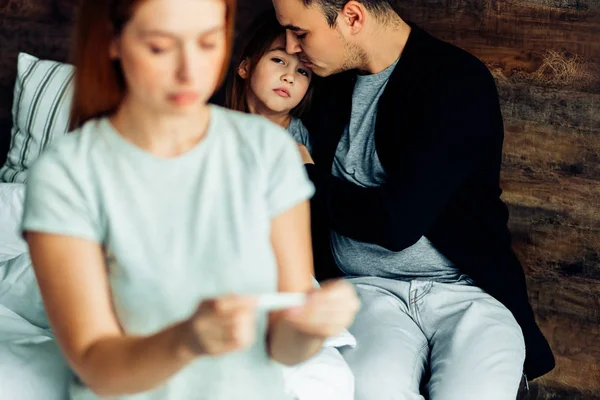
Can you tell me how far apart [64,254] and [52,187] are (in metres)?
0.08

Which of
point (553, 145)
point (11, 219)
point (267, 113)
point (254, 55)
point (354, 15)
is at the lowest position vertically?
point (11, 219)

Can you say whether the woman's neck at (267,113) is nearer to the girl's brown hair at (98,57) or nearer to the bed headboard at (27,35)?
the bed headboard at (27,35)

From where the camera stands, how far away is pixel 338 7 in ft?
5.72

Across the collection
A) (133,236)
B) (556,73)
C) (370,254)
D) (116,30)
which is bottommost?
(370,254)

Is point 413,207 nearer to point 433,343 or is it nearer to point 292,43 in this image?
point 433,343

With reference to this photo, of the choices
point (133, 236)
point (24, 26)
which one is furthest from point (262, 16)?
point (133, 236)

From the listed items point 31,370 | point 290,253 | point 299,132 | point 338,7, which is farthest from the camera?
point 299,132

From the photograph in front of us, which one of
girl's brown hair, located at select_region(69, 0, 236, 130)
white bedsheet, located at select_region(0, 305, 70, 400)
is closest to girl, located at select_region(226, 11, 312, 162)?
white bedsheet, located at select_region(0, 305, 70, 400)

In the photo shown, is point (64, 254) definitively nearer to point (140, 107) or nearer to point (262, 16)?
point (140, 107)

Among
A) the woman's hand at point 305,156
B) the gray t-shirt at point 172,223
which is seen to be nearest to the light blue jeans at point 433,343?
the woman's hand at point 305,156

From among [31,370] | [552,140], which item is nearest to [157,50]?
[31,370]

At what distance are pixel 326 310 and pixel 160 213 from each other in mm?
248

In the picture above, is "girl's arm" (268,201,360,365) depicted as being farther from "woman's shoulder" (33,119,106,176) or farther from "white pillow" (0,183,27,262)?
"white pillow" (0,183,27,262)

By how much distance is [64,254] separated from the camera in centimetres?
95
